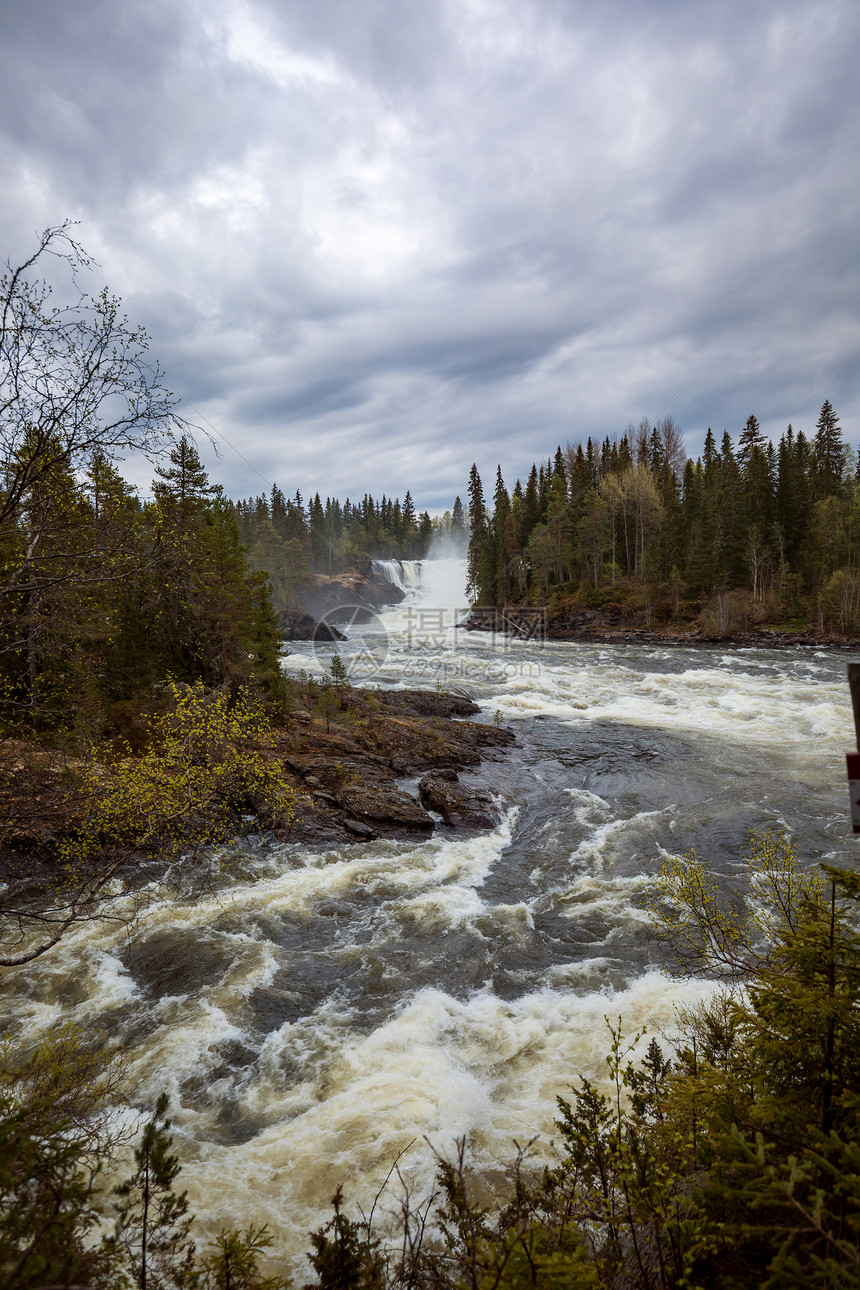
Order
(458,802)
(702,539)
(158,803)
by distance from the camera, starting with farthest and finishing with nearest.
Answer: (702,539) → (458,802) → (158,803)

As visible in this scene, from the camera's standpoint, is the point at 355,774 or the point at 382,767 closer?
the point at 355,774

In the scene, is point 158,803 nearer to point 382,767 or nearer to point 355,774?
point 355,774

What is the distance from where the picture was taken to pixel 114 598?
15.0m

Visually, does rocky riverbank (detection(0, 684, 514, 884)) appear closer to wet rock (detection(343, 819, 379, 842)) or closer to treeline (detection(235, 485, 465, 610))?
wet rock (detection(343, 819, 379, 842))

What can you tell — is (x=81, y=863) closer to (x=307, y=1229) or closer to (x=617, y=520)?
(x=307, y=1229)

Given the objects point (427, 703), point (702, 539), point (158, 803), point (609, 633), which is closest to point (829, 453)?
point (702, 539)

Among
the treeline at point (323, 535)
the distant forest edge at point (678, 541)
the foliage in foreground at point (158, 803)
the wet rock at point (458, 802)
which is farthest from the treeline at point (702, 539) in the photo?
the foliage in foreground at point (158, 803)

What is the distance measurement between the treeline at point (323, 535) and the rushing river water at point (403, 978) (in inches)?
2354

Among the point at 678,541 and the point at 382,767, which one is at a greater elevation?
the point at 678,541

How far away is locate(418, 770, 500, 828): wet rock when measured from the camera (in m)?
14.2

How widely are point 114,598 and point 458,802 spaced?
10396 mm

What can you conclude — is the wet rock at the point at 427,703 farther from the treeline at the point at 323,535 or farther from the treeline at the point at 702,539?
the treeline at the point at 323,535

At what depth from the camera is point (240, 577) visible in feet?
60.0

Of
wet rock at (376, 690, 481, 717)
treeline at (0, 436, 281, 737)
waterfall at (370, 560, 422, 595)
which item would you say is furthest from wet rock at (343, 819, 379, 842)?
waterfall at (370, 560, 422, 595)
